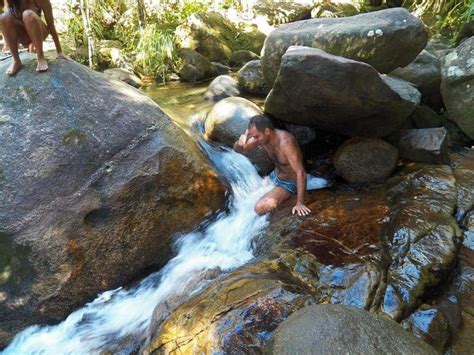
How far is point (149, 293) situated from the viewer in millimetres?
3746

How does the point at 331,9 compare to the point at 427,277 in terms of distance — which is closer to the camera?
the point at 427,277

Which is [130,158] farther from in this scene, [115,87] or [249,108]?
[249,108]

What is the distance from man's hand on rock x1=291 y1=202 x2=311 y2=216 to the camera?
4.03m

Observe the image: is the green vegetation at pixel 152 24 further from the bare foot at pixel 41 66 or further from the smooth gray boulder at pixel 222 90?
the bare foot at pixel 41 66

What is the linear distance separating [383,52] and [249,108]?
6.69 ft

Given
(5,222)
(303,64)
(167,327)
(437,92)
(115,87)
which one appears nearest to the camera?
(167,327)

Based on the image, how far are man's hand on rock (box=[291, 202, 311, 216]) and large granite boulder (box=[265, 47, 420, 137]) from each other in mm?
1164

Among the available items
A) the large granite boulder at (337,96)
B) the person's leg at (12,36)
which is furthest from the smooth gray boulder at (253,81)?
the person's leg at (12,36)

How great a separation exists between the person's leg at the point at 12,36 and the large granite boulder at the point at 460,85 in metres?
5.42

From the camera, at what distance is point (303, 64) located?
3711mm

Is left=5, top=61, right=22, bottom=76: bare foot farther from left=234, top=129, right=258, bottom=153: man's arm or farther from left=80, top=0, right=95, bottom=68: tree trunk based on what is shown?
left=80, top=0, right=95, bottom=68: tree trunk

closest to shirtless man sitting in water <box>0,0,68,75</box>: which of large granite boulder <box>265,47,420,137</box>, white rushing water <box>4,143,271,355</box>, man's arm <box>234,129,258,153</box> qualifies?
man's arm <box>234,129,258,153</box>

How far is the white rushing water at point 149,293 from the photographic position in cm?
341

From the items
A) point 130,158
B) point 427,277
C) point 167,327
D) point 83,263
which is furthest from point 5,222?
point 427,277
